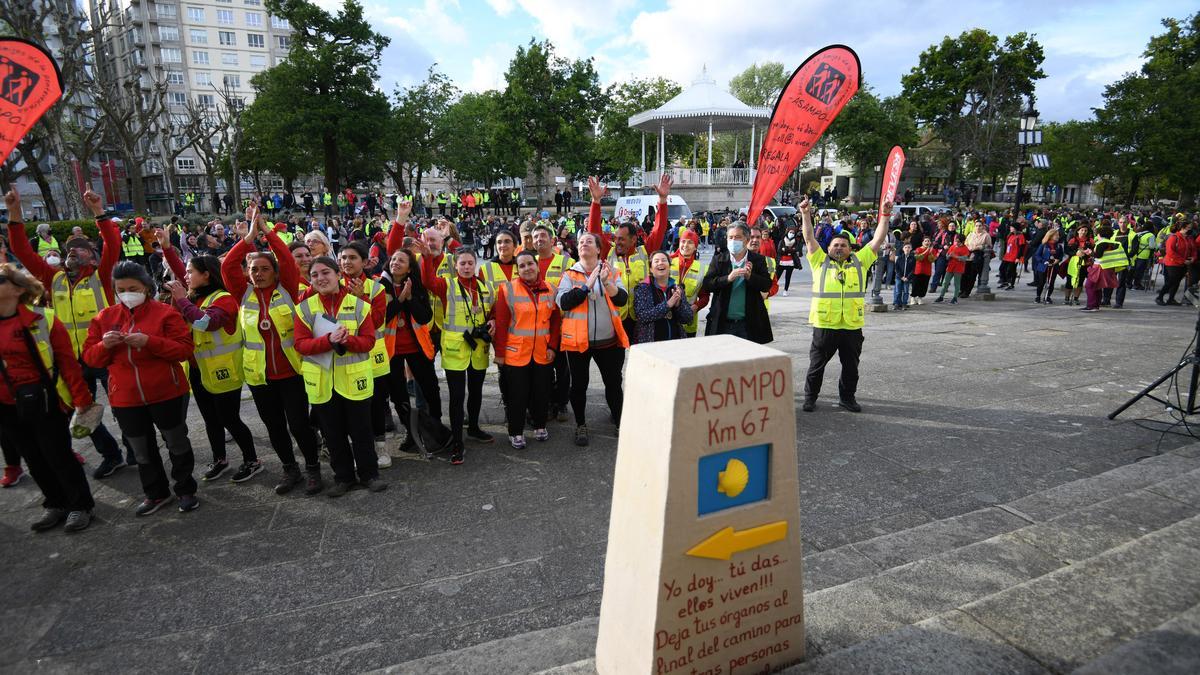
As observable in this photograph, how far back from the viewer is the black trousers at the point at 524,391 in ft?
17.3

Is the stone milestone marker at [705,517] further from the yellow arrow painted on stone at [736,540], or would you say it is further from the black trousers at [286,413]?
the black trousers at [286,413]

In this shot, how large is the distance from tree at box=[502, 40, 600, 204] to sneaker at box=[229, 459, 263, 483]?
3514 cm

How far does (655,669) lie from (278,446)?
3.74m

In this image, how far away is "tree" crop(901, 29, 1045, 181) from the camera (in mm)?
47688

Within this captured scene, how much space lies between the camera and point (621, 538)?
2.32m

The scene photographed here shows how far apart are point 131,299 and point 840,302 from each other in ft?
18.6

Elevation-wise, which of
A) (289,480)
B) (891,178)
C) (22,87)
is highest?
(22,87)

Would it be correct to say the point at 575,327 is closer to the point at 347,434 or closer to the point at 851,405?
the point at 347,434

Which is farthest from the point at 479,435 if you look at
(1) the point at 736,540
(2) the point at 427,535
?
(1) the point at 736,540

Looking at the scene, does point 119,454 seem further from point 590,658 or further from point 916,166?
point 916,166

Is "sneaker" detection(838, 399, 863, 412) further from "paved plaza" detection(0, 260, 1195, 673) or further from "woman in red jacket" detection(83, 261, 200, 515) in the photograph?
"woman in red jacket" detection(83, 261, 200, 515)

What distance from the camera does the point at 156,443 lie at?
4.48 m

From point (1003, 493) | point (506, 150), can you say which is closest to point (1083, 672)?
point (1003, 493)

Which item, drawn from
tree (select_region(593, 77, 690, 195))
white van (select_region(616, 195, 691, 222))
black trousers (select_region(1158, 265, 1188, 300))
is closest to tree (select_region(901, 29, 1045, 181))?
tree (select_region(593, 77, 690, 195))
